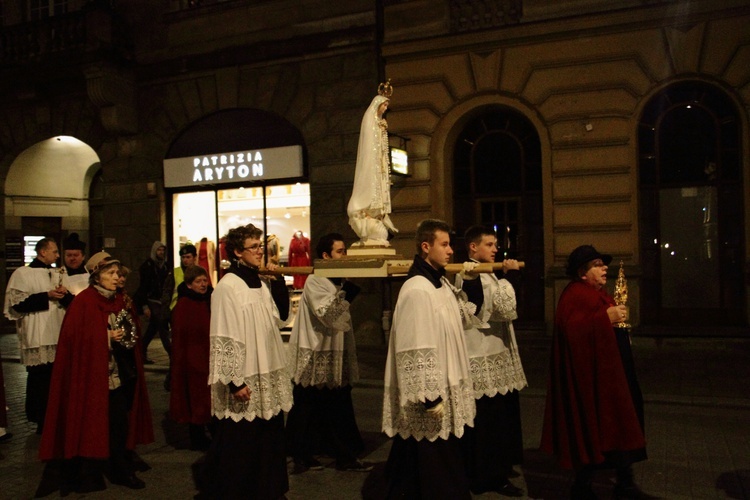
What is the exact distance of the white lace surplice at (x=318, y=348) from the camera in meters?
6.05

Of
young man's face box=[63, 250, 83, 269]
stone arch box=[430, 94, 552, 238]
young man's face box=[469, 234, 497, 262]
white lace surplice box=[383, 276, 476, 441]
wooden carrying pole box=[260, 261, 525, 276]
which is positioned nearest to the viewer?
white lace surplice box=[383, 276, 476, 441]

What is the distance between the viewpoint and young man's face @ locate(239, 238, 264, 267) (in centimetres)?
503

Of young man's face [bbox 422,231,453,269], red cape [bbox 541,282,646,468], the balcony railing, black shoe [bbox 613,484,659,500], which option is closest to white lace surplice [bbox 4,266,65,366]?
young man's face [bbox 422,231,453,269]

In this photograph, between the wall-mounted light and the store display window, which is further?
the store display window

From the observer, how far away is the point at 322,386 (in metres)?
6.27

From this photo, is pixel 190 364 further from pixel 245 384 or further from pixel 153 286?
pixel 153 286

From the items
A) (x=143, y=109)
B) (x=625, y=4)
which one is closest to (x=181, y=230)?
(x=143, y=109)

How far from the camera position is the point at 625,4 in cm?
1224

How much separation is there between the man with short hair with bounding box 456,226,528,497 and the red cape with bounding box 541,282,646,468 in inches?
19.3

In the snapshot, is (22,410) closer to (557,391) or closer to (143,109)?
(557,391)

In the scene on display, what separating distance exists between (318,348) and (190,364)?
4.63 feet

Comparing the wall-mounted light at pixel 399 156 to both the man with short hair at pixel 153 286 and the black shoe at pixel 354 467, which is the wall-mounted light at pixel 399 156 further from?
the black shoe at pixel 354 467

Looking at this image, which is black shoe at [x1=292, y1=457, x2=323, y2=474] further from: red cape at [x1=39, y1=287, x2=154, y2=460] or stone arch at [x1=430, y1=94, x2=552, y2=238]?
stone arch at [x1=430, y1=94, x2=552, y2=238]

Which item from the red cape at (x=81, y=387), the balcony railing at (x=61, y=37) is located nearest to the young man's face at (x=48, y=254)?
the red cape at (x=81, y=387)
